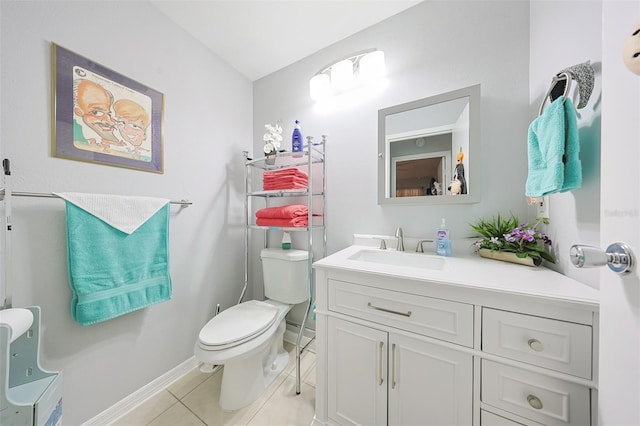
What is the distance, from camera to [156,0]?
3.84 feet

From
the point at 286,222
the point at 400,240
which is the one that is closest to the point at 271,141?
the point at 286,222

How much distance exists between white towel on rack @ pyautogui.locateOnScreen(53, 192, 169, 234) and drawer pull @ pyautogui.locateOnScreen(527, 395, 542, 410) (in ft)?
5.64

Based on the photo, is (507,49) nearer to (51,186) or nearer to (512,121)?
(512,121)

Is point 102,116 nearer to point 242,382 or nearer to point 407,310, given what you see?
point 242,382

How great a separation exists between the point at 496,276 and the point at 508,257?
26 centimetres

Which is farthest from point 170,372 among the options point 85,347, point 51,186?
point 51,186

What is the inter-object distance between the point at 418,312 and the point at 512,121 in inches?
41.2

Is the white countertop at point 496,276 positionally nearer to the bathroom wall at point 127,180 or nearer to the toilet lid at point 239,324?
the toilet lid at point 239,324

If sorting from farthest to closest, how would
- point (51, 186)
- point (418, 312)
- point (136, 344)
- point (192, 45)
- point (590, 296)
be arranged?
point (192, 45) → point (136, 344) → point (51, 186) → point (418, 312) → point (590, 296)

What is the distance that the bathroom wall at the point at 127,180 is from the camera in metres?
0.83

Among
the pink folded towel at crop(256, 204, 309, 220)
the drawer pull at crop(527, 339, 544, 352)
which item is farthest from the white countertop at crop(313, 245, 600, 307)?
the pink folded towel at crop(256, 204, 309, 220)

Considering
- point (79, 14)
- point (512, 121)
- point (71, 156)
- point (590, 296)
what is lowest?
point (590, 296)

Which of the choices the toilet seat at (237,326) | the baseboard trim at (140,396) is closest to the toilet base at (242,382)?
the toilet seat at (237,326)

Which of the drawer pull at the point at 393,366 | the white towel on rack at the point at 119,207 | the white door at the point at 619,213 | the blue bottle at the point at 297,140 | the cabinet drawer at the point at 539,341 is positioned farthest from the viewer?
the blue bottle at the point at 297,140
